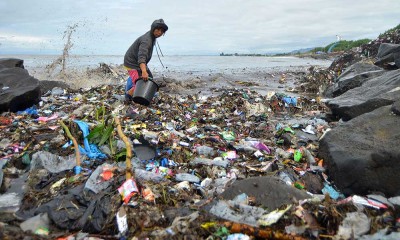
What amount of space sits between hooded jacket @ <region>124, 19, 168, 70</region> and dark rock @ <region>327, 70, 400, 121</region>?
3499mm

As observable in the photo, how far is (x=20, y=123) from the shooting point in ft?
16.8

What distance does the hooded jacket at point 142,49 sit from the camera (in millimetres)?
5921

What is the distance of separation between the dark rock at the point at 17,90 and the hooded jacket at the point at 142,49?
1.97 meters

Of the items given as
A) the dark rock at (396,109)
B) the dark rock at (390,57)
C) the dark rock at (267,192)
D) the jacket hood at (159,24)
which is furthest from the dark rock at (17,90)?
the dark rock at (390,57)

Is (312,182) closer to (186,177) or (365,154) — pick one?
(365,154)


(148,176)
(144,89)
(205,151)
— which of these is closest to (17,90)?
(144,89)

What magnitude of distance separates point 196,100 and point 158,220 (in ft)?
18.5

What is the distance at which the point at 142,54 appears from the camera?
596cm

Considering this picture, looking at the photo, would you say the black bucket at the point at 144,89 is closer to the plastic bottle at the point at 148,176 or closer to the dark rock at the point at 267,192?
the plastic bottle at the point at 148,176

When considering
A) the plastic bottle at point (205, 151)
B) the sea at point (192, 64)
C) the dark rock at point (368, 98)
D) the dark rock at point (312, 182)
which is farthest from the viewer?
the sea at point (192, 64)

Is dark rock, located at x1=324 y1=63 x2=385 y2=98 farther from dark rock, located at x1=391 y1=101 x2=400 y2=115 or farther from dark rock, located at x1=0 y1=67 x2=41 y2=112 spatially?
dark rock, located at x1=0 y1=67 x2=41 y2=112

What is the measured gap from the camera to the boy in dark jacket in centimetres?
587

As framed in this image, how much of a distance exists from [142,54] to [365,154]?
422 cm

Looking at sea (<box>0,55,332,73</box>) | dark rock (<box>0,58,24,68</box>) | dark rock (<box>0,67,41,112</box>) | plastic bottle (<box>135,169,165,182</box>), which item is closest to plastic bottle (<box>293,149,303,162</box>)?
plastic bottle (<box>135,169,165,182</box>)
